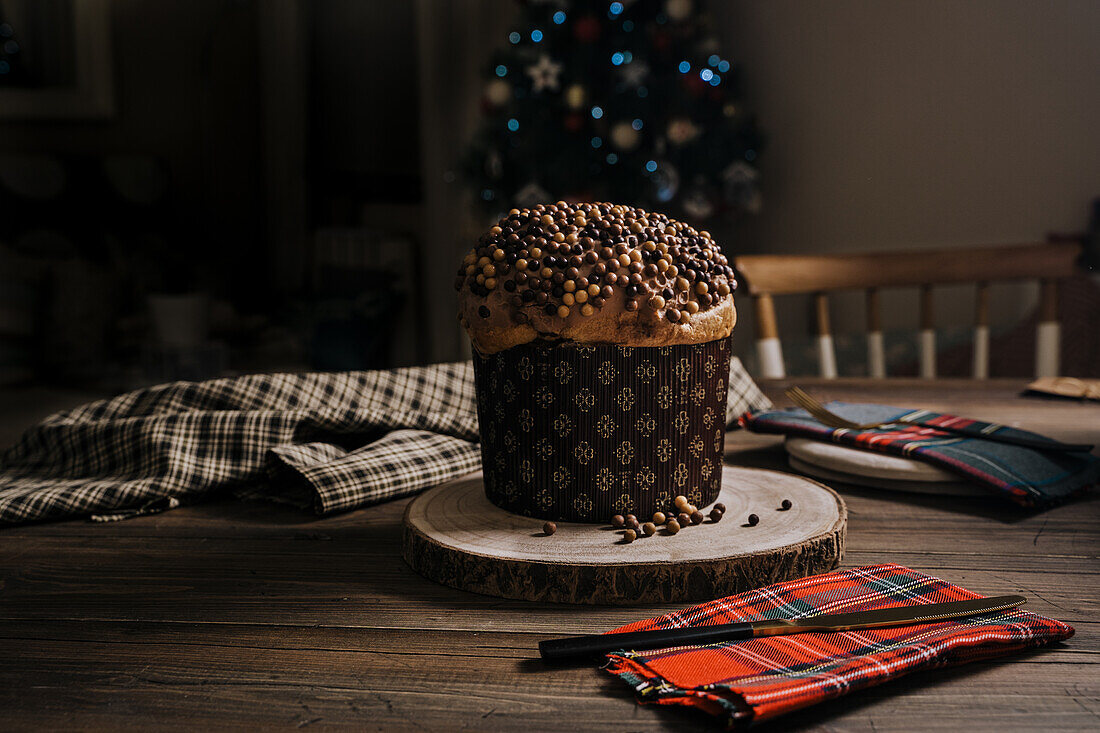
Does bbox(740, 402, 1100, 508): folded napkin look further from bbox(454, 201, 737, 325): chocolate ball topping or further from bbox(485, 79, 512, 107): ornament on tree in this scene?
bbox(485, 79, 512, 107): ornament on tree

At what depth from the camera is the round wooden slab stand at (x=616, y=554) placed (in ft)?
2.26

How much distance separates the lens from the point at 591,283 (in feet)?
2.56

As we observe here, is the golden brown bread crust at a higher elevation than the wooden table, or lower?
higher

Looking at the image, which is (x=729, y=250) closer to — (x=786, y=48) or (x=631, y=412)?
(x=786, y=48)

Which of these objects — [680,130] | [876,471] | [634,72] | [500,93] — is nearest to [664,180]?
[680,130]

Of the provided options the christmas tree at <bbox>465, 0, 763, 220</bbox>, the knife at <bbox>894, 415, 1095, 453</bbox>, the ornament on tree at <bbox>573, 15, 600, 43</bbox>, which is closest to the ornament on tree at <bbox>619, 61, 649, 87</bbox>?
the christmas tree at <bbox>465, 0, 763, 220</bbox>

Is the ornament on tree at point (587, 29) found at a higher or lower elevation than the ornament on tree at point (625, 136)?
higher

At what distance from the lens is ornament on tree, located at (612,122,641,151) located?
3.24m

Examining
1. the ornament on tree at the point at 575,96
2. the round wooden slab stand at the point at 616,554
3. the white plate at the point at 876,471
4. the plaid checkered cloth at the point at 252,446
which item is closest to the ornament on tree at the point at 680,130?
the ornament on tree at the point at 575,96

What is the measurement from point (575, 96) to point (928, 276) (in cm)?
176

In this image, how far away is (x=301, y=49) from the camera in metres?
4.97

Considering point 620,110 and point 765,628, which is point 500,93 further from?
point 765,628

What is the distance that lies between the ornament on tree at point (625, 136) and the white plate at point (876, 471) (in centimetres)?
234

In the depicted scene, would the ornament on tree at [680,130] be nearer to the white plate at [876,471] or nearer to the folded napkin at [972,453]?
the folded napkin at [972,453]
